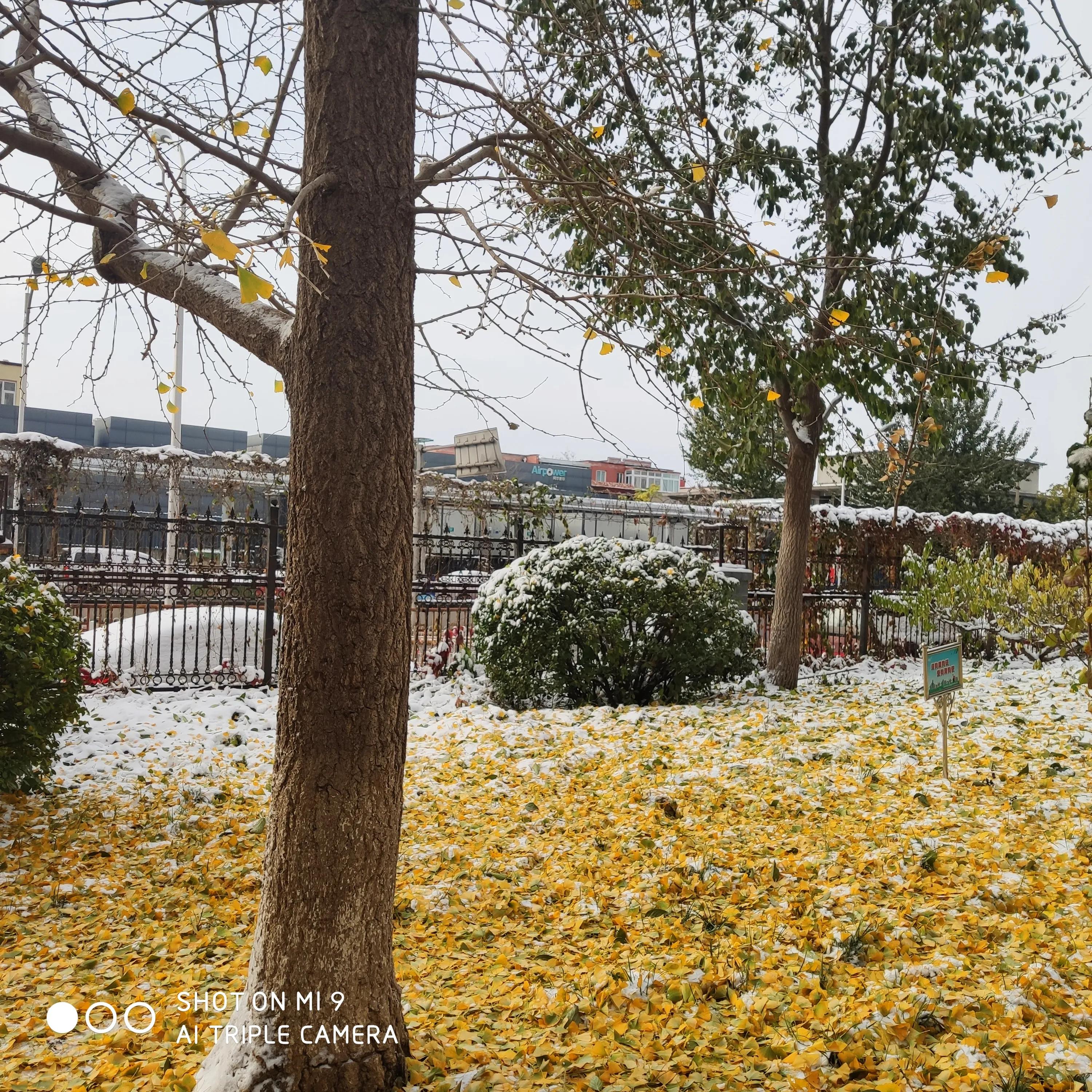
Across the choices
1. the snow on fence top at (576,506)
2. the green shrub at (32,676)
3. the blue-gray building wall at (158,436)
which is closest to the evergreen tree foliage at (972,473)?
the snow on fence top at (576,506)

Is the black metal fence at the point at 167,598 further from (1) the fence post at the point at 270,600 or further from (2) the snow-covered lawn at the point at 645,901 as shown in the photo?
(2) the snow-covered lawn at the point at 645,901

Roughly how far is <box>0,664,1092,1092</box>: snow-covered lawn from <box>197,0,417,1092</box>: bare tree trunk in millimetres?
398

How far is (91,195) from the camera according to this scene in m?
3.19

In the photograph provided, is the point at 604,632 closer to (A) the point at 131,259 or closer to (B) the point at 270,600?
(B) the point at 270,600

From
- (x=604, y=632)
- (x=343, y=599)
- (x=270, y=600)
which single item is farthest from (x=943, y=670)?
(x=270, y=600)

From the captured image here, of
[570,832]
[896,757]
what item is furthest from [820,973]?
[896,757]

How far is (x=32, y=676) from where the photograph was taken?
192 inches

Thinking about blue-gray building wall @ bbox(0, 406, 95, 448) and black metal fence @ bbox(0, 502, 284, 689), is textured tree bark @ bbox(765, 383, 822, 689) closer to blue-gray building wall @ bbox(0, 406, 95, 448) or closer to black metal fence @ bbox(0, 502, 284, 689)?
black metal fence @ bbox(0, 502, 284, 689)

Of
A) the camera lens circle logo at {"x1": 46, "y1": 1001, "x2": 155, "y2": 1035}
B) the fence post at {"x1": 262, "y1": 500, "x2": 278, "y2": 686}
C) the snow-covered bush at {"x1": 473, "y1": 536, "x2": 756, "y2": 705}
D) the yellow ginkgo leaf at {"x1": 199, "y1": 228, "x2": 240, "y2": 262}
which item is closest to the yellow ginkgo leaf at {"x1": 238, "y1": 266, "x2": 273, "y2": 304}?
the yellow ginkgo leaf at {"x1": 199, "y1": 228, "x2": 240, "y2": 262}

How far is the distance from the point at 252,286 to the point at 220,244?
0.45 ft

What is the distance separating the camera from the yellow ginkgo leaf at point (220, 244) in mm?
1670

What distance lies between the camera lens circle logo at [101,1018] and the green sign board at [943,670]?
4.31 metres

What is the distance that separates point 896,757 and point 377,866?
4346 millimetres

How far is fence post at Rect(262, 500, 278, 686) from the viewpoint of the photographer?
28.3 feet
